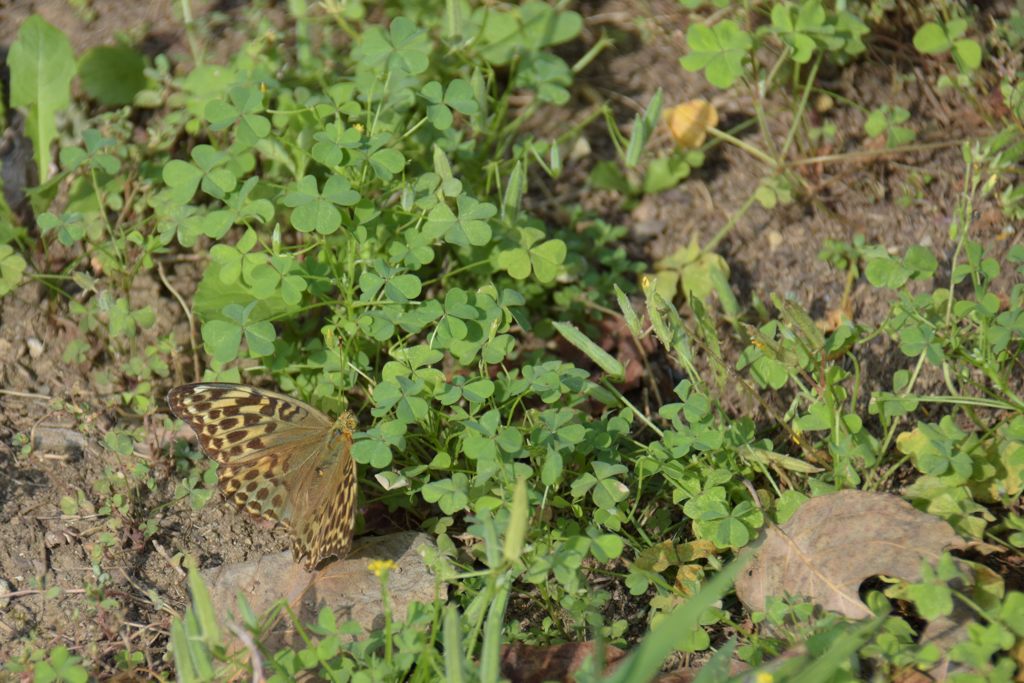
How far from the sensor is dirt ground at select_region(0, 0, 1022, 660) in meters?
2.84

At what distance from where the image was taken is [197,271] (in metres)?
3.57

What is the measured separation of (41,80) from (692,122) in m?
2.48

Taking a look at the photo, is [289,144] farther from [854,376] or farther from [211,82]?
[854,376]

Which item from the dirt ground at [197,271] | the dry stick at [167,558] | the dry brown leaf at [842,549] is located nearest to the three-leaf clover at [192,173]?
the dirt ground at [197,271]

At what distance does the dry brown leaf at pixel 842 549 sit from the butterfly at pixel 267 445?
3.87ft

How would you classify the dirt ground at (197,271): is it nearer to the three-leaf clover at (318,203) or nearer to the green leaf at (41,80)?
the green leaf at (41,80)

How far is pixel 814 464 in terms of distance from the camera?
9.96 ft

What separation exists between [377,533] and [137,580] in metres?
0.70

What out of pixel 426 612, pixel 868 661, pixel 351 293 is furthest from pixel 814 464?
pixel 351 293

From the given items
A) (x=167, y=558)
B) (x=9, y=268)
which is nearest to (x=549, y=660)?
(x=167, y=558)

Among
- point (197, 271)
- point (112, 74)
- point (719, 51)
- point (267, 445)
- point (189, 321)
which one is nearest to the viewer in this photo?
point (267, 445)

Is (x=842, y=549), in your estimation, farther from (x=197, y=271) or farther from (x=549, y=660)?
(x=197, y=271)

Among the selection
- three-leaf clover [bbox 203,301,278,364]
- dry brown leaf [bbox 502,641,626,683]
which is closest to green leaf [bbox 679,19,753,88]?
three-leaf clover [bbox 203,301,278,364]

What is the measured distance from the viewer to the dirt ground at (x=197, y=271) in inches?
112
